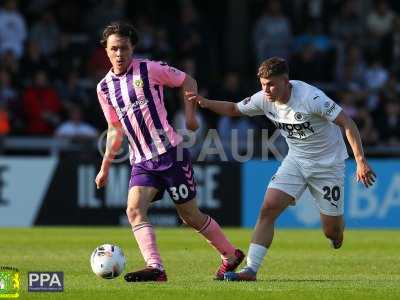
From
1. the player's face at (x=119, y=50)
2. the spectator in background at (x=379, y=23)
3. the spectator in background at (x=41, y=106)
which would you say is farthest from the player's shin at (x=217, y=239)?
the spectator in background at (x=379, y=23)

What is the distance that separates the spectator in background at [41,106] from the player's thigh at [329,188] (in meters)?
9.69

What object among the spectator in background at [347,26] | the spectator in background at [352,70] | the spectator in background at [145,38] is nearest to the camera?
the spectator in background at [145,38]

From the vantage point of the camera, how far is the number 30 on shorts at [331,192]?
10.5m

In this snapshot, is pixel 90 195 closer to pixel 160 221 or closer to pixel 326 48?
pixel 160 221

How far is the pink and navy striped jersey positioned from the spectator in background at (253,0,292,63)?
471 inches

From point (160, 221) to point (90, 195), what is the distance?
124 centimetres

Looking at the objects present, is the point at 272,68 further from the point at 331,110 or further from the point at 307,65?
the point at 307,65

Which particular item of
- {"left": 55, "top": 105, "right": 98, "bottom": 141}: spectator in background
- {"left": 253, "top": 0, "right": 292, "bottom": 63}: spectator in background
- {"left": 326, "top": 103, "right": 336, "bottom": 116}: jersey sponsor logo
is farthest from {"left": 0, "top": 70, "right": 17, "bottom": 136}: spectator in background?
{"left": 326, "top": 103, "right": 336, "bottom": 116}: jersey sponsor logo

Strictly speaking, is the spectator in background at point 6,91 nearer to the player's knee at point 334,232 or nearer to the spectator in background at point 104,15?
the spectator in background at point 104,15

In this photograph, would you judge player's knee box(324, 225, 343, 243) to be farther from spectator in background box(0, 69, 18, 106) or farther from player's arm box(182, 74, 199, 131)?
spectator in background box(0, 69, 18, 106)

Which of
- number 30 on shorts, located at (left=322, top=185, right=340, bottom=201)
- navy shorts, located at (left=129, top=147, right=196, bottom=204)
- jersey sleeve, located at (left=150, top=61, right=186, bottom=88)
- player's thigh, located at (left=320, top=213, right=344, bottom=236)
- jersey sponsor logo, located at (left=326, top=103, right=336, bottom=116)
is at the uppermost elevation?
jersey sleeve, located at (left=150, top=61, right=186, bottom=88)

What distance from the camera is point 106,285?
9.49 m

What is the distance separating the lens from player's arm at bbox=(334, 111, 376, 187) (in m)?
9.63

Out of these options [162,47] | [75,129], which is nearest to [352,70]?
[162,47]
